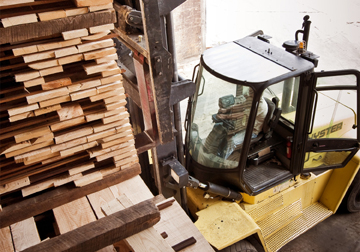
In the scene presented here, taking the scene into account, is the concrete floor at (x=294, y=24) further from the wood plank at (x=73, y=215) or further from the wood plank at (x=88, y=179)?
the wood plank at (x=73, y=215)

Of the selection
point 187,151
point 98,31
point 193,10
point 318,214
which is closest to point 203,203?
point 187,151

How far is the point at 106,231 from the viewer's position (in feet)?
5.50

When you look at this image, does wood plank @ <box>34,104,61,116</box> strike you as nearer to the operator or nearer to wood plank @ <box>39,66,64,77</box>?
wood plank @ <box>39,66,64,77</box>

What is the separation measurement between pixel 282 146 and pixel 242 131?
96 centimetres

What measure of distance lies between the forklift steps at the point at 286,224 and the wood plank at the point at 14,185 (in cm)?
336

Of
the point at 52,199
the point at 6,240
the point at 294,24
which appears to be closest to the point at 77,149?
the point at 52,199

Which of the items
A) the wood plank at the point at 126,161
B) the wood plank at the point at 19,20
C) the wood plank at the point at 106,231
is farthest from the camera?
the wood plank at the point at 126,161

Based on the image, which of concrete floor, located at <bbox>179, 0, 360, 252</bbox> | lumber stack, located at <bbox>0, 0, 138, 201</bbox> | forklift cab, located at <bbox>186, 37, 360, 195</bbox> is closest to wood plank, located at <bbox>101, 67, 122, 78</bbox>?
lumber stack, located at <bbox>0, 0, 138, 201</bbox>

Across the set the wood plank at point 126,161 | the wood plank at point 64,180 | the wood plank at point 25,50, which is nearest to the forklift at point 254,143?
the wood plank at point 126,161

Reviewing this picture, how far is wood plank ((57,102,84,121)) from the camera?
2320 millimetres

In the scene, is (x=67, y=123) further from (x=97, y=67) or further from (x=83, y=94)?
(x=97, y=67)

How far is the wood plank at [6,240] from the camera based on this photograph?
231cm

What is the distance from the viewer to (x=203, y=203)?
464cm

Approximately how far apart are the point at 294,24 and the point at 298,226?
37.1 feet
